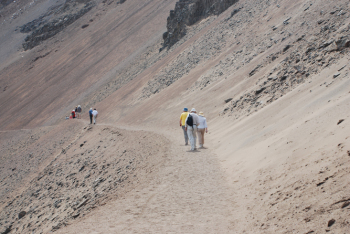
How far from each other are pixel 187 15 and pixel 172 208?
46338 millimetres

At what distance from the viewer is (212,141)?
576 inches

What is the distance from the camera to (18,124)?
49.1m

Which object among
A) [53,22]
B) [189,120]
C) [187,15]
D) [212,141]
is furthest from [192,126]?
[53,22]

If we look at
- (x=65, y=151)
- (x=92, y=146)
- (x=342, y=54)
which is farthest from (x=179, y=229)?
(x=65, y=151)

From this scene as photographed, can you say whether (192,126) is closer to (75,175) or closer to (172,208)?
(172,208)

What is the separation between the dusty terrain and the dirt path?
0.04m

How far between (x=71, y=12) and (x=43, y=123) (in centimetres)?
5081

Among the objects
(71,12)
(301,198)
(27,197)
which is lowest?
(27,197)

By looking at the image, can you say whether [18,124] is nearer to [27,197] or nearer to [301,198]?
[27,197]

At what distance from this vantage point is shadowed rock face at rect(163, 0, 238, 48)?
48.1m

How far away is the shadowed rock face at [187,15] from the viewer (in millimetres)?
48094

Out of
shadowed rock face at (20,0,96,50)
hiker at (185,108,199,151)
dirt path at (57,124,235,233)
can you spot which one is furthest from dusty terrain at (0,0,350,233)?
shadowed rock face at (20,0,96,50)

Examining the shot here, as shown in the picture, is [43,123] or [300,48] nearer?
[300,48]

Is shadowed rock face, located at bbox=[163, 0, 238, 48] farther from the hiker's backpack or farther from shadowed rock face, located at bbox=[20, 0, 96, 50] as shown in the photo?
shadowed rock face, located at bbox=[20, 0, 96, 50]
